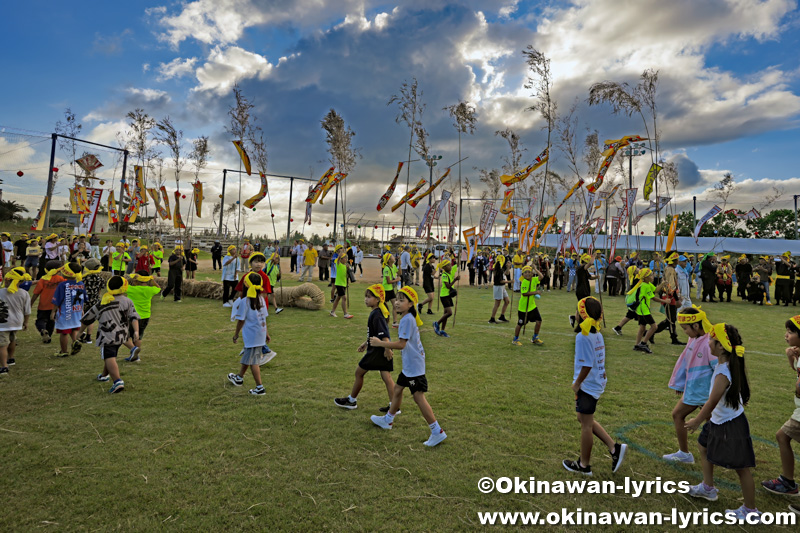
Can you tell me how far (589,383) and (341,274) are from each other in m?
9.93

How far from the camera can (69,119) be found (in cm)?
3164

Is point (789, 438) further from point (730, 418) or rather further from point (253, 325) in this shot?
point (253, 325)

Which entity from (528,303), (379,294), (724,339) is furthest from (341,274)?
(724,339)

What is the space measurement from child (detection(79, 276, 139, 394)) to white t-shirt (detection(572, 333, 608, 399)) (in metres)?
6.43

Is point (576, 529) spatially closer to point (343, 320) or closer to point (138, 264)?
point (343, 320)

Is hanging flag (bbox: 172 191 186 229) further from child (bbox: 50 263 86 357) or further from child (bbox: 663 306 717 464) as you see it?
child (bbox: 663 306 717 464)

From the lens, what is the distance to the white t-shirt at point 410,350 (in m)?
4.89

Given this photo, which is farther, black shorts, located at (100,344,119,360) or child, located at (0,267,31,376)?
child, located at (0,267,31,376)

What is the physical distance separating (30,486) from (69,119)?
37.7 m

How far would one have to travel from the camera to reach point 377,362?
565 centimetres

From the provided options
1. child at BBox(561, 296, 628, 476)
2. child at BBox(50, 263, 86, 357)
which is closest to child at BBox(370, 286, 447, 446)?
child at BBox(561, 296, 628, 476)

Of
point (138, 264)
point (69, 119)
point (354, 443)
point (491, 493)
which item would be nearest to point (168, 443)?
point (354, 443)

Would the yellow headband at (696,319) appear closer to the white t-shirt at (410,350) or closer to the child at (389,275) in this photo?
the white t-shirt at (410,350)

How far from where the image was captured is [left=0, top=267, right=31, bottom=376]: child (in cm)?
681
